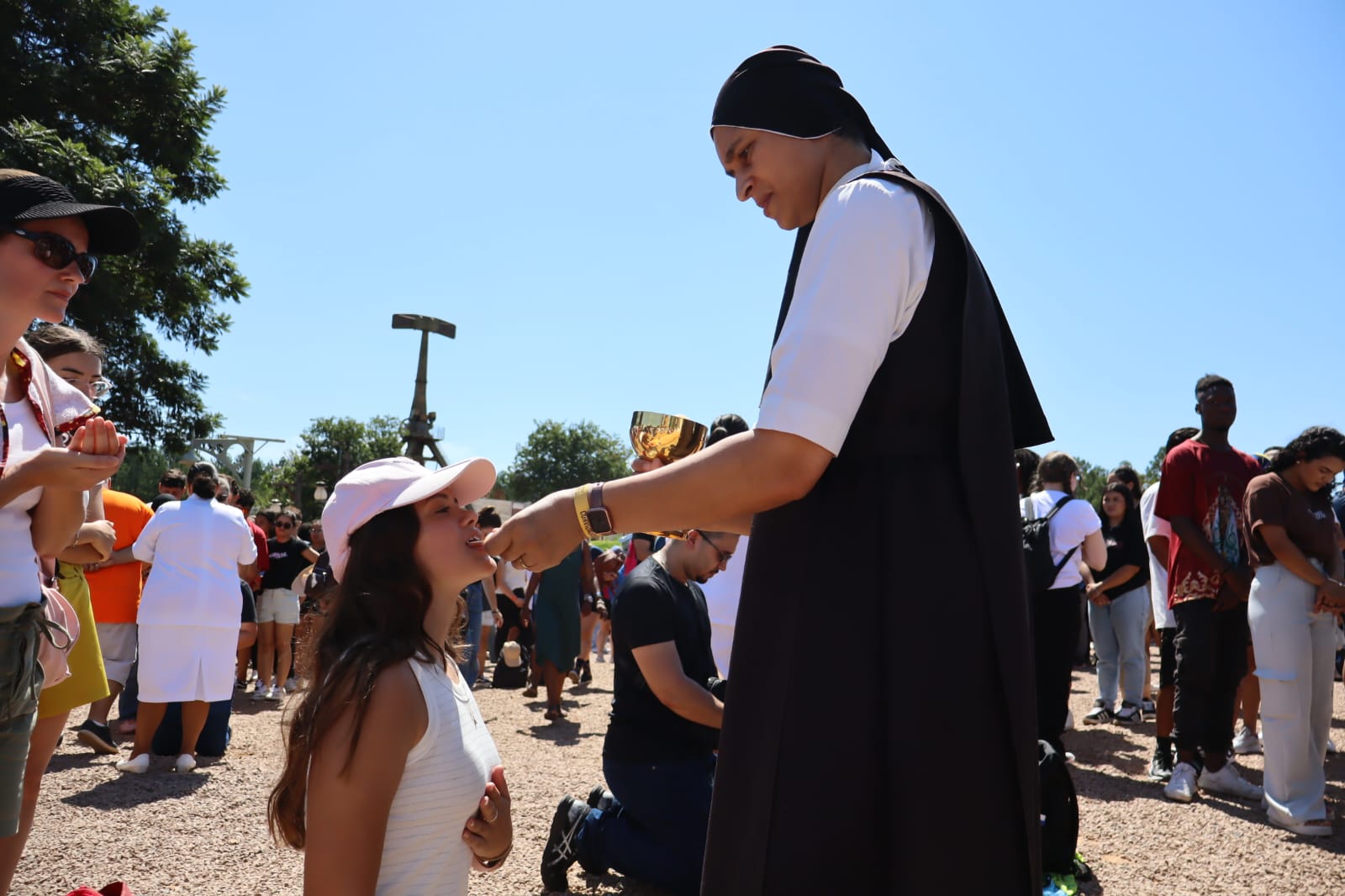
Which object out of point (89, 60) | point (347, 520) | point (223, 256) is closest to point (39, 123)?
point (89, 60)

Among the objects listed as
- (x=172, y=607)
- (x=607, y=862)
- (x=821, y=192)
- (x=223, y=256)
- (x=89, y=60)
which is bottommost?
(x=607, y=862)

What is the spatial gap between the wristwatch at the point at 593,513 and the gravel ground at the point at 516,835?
11.4 ft

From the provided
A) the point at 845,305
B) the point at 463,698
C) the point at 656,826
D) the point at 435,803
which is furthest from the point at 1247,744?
the point at 845,305

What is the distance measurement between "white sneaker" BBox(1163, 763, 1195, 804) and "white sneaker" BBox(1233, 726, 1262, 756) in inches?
77.0

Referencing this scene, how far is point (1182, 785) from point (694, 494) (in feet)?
19.4

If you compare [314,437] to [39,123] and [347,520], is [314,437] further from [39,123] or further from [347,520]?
[347,520]

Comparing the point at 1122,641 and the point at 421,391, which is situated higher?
the point at 421,391

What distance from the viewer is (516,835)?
5430 millimetres

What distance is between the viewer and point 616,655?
470 centimetres

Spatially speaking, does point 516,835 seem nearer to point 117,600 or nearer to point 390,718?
point 390,718

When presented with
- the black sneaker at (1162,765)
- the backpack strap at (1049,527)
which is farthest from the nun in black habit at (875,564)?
the black sneaker at (1162,765)

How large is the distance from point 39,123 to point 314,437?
46466mm

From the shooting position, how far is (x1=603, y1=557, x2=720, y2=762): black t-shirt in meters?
4.45

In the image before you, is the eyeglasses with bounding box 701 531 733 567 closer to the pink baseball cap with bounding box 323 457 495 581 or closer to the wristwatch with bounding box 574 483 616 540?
the pink baseball cap with bounding box 323 457 495 581
